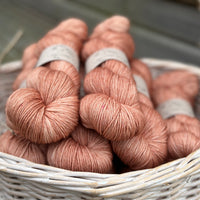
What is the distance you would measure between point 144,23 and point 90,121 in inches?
46.5

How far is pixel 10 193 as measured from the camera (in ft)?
1.82

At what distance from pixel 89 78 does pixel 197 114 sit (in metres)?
0.58

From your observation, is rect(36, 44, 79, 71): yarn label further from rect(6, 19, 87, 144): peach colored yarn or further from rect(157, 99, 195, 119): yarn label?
rect(157, 99, 195, 119): yarn label

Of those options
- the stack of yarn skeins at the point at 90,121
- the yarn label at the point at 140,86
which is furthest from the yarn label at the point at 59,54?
the yarn label at the point at 140,86

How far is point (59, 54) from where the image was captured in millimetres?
675

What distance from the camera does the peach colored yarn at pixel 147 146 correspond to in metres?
0.56

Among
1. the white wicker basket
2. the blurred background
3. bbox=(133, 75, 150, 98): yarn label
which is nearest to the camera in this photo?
the white wicker basket

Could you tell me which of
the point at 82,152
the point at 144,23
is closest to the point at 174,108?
the point at 82,152

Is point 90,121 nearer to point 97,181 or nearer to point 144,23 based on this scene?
point 97,181

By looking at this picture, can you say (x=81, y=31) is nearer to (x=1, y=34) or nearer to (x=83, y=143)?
(x=83, y=143)

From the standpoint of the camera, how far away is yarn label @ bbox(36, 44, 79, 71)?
0.67 metres

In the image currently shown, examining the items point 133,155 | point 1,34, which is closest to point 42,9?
point 1,34

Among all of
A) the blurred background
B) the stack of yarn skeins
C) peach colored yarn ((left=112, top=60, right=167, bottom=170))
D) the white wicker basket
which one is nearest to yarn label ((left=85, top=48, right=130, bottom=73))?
the stack of yarn skeins

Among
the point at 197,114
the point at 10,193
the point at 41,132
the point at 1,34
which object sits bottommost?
the point at 1,34
